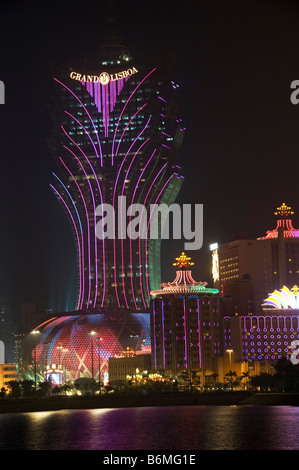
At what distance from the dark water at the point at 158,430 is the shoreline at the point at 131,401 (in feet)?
9.95

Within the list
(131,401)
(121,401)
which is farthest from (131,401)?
(121,401)

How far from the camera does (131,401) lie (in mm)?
199000

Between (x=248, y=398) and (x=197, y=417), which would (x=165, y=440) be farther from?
(x=248, y=398)

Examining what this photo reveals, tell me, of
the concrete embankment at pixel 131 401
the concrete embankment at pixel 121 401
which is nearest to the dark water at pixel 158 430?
the concrete embankment at pixel 131 401

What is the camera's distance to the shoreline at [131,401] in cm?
18700

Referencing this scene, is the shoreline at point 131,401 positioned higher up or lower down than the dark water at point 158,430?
higher up

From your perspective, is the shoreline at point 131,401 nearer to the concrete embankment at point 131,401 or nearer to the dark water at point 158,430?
the concrete embankment at point 131,401

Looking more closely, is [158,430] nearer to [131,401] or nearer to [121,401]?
[121,401]

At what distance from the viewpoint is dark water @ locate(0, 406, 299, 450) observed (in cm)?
13050

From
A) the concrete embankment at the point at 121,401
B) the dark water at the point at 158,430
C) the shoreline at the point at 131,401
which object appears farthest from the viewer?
the concrete embankment at the point at 121,401
